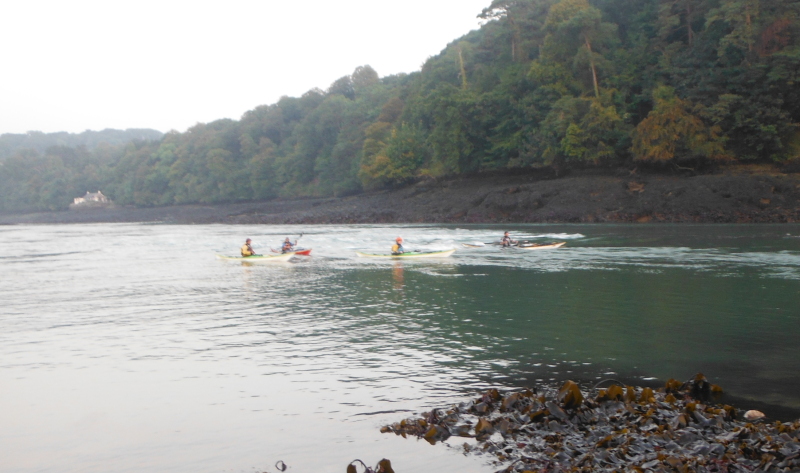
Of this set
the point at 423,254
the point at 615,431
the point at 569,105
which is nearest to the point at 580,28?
the point at 569,105

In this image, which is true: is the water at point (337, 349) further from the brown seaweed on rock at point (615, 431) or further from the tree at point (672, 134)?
the tree at point (672, 134)

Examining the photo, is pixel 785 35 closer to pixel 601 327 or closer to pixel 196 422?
pixel 601 327

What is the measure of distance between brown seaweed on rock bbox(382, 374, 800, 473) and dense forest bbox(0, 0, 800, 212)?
44.2 m

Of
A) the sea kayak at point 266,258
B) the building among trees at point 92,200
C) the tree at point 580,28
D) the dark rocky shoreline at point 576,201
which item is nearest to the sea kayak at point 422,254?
the sea kayak at point 266,258

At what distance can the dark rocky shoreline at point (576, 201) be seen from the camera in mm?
43750

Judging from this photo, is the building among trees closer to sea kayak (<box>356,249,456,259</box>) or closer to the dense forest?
the dense forest

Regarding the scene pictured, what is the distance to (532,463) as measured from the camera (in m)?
7.08

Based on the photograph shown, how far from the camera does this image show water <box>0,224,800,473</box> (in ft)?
27.3

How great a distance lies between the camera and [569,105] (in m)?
56.0

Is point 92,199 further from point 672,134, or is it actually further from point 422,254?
point 422,254

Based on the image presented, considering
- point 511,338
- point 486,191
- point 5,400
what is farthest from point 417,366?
point 486,191

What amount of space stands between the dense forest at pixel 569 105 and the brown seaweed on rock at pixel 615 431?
145 ft

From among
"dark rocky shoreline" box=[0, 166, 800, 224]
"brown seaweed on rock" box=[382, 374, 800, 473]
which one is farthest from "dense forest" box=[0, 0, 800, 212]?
"brown seaweed on rock" box=[382, 374, 800, 473]

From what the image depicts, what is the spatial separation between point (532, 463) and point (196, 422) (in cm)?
478
